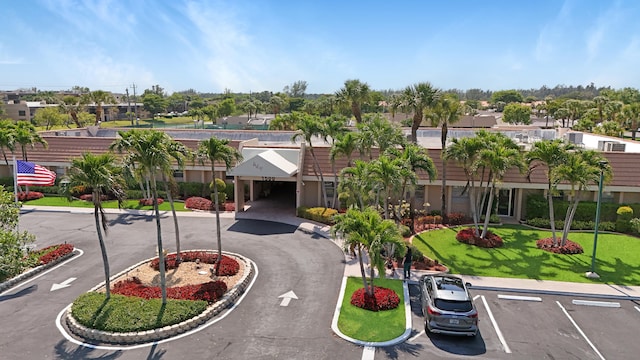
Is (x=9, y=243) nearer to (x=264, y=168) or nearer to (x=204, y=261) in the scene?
(x=204, y=261)

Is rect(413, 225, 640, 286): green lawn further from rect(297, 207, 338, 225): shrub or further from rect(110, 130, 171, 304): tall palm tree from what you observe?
rect(110, 130, 171, 304): tall palm tree

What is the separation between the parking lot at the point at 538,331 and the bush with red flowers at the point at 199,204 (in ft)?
62.4

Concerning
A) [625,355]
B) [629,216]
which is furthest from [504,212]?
[625,355]

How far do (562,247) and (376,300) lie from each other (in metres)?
13.3

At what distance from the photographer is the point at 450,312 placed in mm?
15875

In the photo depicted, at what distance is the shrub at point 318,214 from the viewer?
31.3 metres

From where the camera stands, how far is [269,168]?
31.8 meters

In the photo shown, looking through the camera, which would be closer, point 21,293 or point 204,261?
point 21,293

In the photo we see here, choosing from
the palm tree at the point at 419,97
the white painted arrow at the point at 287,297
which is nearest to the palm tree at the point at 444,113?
the palm tree at the point at 419,97

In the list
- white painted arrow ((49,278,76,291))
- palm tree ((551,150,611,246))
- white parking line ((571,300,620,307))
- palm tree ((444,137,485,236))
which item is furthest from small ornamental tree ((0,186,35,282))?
palm tree ((551,150,611,246))

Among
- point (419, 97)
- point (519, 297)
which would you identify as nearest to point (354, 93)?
point (419, 97)

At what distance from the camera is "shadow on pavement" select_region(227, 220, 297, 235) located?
95.9ft

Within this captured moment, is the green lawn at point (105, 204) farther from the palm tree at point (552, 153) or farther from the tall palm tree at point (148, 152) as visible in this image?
the palm tree at point (552, 153)

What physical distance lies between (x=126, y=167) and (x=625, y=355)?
62.0 ft
